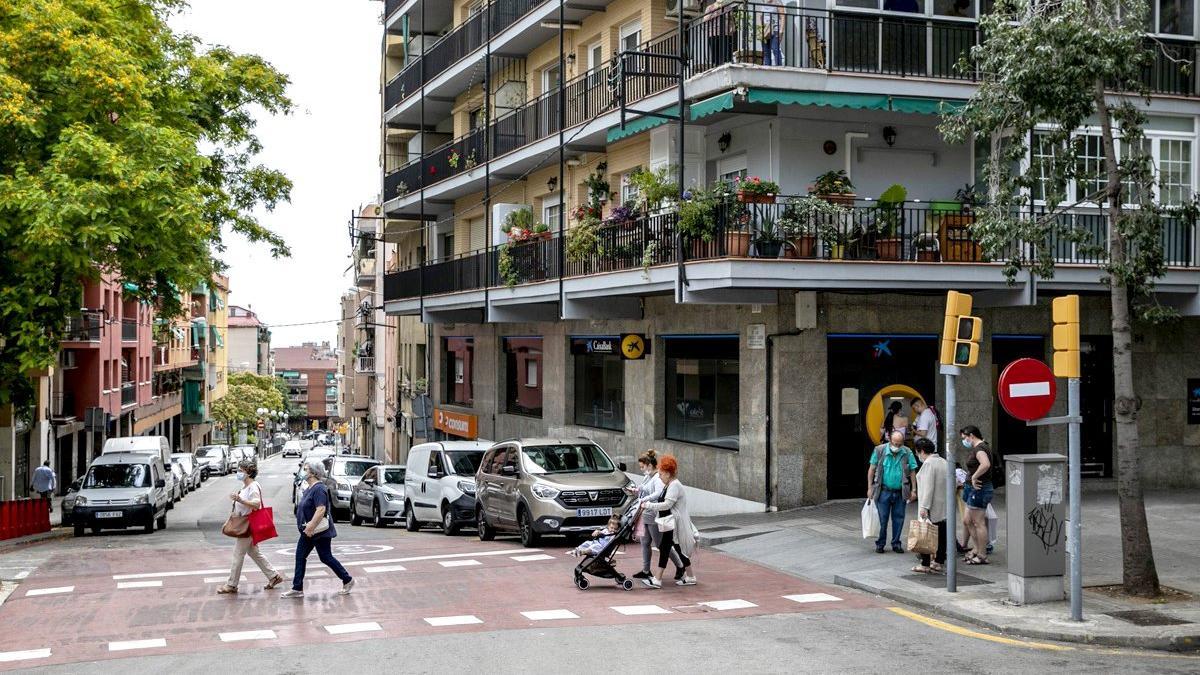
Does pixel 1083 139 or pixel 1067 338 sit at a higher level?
pixel 1083 139

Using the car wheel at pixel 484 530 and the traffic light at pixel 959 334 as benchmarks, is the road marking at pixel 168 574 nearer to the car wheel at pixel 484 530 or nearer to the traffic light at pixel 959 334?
the car wheel at pixel 484 530

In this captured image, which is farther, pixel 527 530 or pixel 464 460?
pixel 464 460

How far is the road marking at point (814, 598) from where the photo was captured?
44.3 feet

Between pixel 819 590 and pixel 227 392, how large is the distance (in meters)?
104

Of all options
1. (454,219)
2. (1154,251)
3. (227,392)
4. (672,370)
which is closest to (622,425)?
(672,370)

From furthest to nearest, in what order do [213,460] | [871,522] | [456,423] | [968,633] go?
[213,460], [456,423], [871,522], [968,633]

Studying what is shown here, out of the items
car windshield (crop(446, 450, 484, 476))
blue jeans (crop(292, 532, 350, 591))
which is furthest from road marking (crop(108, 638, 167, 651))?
car windshield (crop(446, 450, 484, 476))

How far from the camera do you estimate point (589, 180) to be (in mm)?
26781

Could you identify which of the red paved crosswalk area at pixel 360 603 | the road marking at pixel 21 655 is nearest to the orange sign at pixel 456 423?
the red paved crosswalk area at pixel 360 603

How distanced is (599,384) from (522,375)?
5.79 metres

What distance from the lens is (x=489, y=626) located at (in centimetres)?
1220

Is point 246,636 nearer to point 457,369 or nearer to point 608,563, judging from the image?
point 608,563

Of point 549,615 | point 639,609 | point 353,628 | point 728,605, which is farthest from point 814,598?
point 353,628

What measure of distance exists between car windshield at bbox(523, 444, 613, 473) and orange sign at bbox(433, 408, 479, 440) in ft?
56.8
